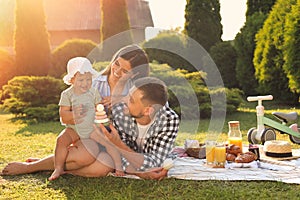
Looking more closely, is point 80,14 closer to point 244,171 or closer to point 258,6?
point 258,6

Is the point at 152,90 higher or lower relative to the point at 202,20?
lower

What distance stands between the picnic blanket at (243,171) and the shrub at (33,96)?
561cm

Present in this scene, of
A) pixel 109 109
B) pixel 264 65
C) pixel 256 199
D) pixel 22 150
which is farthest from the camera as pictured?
pixel 264 65

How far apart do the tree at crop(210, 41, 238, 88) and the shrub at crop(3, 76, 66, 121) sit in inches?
187

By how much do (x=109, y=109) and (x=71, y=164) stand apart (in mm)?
576

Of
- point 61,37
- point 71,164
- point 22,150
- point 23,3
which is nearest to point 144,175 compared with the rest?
point 71,164

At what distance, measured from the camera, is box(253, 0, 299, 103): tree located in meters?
9.86

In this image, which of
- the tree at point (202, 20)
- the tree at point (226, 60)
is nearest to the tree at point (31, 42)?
the tree at point (202, 20)

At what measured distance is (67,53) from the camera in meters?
12.8

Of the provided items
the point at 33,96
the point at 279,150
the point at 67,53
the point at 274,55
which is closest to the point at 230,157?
the point at 279,150

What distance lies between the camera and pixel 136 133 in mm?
4039

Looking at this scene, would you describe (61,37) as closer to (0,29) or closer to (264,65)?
(0,29)

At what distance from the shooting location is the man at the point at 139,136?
381 centimetres

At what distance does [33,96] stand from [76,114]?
6076 millimetres
